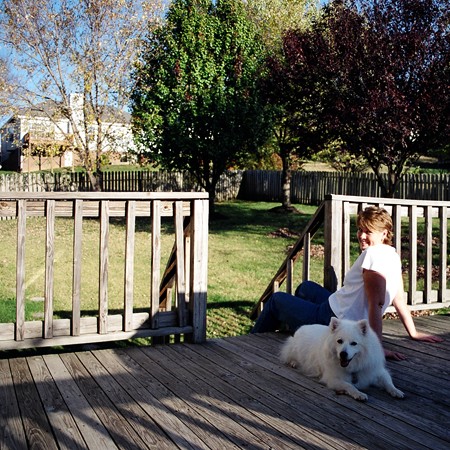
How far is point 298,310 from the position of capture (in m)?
4.95

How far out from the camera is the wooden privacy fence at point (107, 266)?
4133 mm

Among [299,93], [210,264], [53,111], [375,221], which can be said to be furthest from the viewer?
[53,111]

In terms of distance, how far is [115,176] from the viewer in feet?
92.8

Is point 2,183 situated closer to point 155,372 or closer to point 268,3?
point 268,3

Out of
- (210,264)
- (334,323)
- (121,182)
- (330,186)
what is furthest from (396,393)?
(121,182)

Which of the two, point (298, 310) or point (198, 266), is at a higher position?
point (198, 266)

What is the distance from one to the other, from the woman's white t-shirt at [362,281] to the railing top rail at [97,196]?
4.45 ft

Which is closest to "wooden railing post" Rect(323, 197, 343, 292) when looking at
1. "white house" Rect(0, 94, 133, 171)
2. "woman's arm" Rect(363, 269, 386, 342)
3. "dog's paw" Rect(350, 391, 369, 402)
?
"woman's arm" Rect(363, 269, 386, 342)

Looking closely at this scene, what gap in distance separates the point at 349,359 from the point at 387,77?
10455mm

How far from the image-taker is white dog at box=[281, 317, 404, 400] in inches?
137

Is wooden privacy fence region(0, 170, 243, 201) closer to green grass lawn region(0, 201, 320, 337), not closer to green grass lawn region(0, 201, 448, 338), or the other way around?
green grass lawn region(0, 201, 448, 338)

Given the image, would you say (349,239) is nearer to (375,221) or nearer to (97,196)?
(375,221)

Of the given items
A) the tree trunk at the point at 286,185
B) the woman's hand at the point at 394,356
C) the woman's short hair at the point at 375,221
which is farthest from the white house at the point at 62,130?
the woman's hand at the point at 394,356

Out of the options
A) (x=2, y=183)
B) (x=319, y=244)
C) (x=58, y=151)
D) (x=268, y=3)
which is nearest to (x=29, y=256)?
(x=319, y=244)
